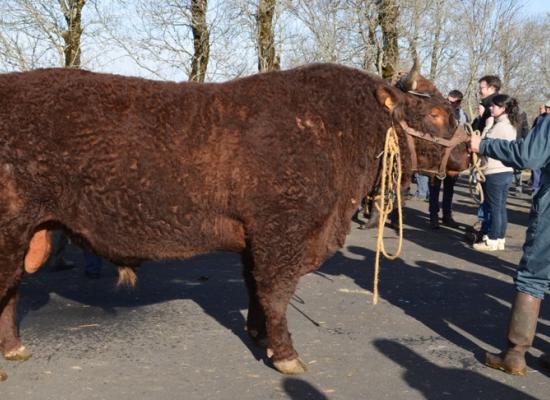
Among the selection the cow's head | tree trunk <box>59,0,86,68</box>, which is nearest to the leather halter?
the cow's head

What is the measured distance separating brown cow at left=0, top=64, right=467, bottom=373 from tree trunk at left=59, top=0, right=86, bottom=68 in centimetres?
1092

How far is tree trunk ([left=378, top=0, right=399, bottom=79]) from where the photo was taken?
18.1 metres

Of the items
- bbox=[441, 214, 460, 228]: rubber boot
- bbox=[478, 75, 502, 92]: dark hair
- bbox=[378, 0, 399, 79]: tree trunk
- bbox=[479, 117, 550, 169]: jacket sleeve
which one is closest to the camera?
bbox=[479, 117, 550, 169]: jacket sleeve

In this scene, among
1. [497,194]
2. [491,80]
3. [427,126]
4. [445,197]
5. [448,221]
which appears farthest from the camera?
[448,221]

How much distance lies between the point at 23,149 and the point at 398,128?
2754 millimetres

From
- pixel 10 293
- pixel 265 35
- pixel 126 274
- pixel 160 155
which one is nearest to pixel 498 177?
pixel 126 274

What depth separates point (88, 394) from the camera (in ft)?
14.0

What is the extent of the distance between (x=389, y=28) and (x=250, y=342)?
586 inches

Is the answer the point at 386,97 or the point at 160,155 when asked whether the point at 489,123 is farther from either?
the point at 160,155

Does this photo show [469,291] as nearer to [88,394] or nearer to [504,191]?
[504,191]

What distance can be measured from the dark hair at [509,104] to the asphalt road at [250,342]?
2.02 meters

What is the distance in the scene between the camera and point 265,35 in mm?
15891

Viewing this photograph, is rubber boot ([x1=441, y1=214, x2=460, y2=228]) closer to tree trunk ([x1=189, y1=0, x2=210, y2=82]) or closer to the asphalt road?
the asphalt road

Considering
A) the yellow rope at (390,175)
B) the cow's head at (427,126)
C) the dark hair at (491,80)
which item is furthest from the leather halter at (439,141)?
the dark hair at (491,80)
